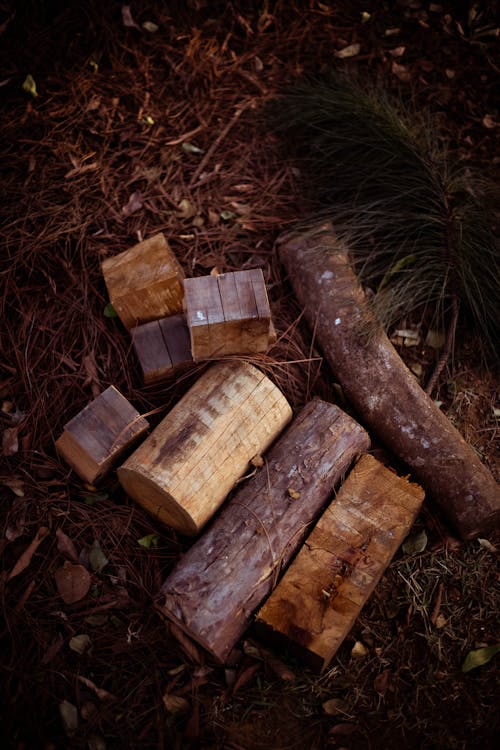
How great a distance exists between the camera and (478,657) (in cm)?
209

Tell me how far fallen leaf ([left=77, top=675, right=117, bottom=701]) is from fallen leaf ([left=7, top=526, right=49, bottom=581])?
469 mm

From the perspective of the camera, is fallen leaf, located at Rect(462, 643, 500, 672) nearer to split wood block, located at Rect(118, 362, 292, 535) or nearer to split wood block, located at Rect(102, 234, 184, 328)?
split wood block, located at Rect(118, 362, 292, 535)

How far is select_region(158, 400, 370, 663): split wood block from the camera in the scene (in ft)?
6.23

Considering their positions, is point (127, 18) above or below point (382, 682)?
above

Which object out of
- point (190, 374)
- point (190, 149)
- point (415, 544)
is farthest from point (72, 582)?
point (190, 149)

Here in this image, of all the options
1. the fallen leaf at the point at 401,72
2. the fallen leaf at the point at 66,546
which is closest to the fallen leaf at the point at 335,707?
the fallen leaf at the point at 66,546

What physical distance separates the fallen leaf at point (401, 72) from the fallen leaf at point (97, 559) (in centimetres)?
339

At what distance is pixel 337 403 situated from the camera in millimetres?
2559

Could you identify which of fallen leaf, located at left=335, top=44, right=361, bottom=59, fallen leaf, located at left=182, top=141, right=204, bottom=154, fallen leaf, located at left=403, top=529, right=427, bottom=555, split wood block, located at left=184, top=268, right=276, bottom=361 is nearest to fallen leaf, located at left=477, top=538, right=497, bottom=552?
fallen leaf, located at left=403, top=529, right=427, bottom=555

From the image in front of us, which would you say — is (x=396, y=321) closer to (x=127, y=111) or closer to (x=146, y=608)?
(x=146, y=608)

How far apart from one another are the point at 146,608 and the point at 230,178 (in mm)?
2303

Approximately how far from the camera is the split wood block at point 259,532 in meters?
1.90

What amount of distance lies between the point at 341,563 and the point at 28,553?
49.6 inches

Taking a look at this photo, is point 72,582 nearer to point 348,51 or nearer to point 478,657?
point 478,657
